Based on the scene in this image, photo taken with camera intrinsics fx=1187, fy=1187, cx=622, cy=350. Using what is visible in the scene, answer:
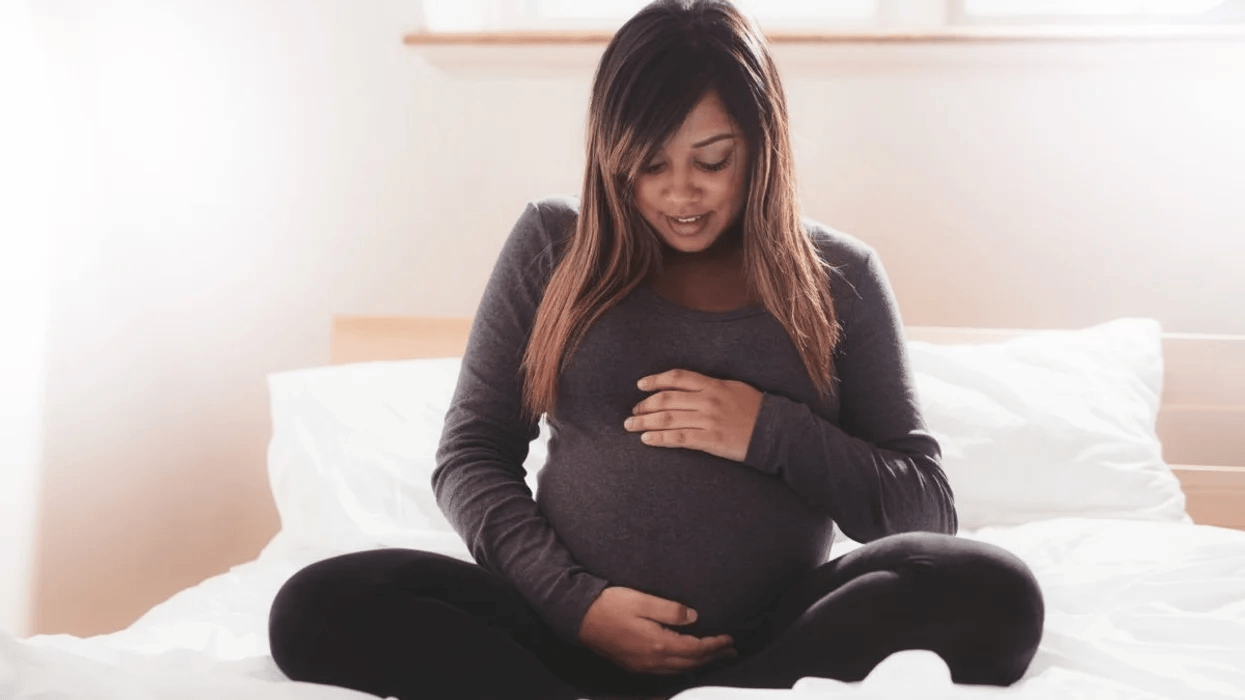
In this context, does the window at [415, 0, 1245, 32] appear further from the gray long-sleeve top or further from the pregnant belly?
the pregnant belly

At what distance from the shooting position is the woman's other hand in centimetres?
106

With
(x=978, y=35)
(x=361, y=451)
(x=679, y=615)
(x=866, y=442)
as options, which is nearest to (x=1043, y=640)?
(x=866, y=442)

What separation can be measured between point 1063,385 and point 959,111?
0.56m

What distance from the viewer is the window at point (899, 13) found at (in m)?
2.12

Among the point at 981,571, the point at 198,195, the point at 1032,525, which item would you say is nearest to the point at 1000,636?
the point at 981,571

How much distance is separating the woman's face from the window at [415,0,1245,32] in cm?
108

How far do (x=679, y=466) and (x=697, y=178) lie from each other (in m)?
0.26

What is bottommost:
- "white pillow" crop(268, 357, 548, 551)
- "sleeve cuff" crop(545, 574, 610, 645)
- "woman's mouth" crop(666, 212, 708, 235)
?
"white pillow" crop(268, 357, 548, 551)

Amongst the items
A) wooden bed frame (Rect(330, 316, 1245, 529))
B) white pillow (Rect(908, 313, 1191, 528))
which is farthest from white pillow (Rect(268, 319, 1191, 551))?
wooden bed frame (Rect(330, 316, 1245, 529))

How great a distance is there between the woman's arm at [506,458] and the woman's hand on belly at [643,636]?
0.02 metres

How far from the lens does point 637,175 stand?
43.1 inches

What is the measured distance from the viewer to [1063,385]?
5.43 ft

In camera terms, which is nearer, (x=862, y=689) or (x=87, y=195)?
(x=862, y=689)

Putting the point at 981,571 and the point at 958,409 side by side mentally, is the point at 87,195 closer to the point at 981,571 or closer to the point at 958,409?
the point at 958,409
